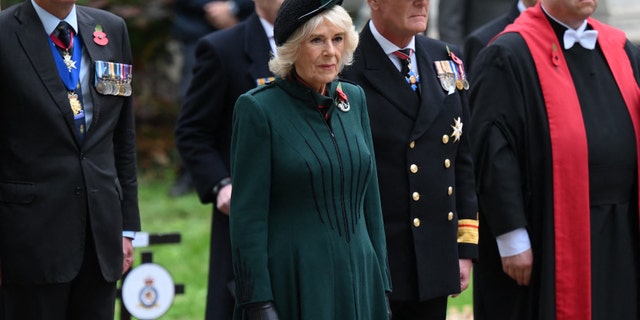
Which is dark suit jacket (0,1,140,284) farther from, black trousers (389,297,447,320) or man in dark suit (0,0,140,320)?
black trousers (389,297,447,320)

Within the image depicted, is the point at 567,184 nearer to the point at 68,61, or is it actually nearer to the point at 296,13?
the point at 296,13

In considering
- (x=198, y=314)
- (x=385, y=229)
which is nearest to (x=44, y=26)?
(x=385, y=229)

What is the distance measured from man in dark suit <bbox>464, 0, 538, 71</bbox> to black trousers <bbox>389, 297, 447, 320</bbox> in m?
2.06

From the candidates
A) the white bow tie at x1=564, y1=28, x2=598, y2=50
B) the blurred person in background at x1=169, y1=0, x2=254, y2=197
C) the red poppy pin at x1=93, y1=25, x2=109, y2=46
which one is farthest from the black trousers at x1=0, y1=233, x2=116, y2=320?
the blurred person in background at x1=169, y1=0, x2=254, y2=197

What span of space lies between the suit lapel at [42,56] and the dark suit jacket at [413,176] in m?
1.10

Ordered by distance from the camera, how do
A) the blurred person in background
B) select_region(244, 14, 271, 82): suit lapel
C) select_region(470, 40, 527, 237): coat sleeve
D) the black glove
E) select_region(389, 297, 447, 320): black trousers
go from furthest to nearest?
the blurred person in background, select_region(244, 14, 271, 82): suit lapel, select_region(470, 40, 527, 237): coat sleeve, select_region(389, 297, 447, 320): black trousers, the black glove

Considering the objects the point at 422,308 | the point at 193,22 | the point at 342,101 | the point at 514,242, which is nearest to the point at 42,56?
the point at 342,101

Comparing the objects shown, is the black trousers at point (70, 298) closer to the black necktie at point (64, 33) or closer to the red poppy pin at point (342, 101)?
the black necktie at point (64, 33)

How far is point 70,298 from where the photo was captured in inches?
200

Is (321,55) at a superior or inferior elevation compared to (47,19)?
inferior

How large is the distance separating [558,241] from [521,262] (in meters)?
0.18

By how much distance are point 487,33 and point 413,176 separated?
209cm

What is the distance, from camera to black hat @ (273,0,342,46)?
4.52 meters

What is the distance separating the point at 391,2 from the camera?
520 cm
